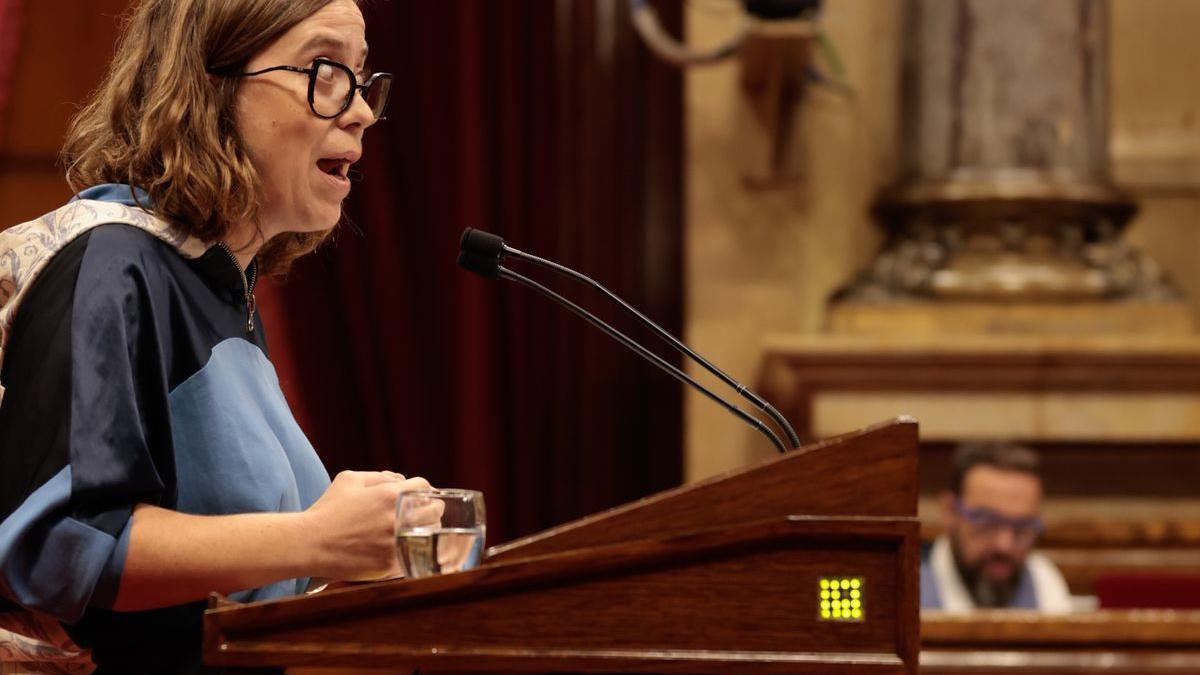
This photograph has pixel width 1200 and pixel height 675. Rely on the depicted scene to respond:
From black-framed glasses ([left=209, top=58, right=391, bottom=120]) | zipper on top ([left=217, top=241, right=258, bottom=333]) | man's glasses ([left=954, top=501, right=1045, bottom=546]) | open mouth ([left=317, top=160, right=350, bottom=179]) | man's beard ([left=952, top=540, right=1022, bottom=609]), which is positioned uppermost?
black-framed glasses ([left=209, top=58, right=391, bottom=120])

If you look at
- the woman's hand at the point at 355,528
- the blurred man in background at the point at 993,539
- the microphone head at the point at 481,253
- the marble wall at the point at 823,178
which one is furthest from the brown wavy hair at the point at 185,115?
the marble wall at the point at 823,178

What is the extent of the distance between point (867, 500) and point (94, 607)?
0.61m

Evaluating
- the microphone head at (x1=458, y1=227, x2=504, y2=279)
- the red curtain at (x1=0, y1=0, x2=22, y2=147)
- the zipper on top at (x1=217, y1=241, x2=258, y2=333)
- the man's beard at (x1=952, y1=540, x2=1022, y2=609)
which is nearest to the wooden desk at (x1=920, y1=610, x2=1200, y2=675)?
the man's beard at (x1=952, y1=540, x2=1022, y2=609)

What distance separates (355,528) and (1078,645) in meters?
1.61

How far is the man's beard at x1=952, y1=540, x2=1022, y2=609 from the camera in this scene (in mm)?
3188

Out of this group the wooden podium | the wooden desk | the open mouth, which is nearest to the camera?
the wooden podium

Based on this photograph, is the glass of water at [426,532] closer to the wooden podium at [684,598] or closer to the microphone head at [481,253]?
the wooden podium at [684,598]

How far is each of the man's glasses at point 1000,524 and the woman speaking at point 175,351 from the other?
6.97 feet

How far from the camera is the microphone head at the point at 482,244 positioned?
1428mm

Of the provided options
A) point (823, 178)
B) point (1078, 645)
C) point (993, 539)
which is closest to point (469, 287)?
point (823, 178)

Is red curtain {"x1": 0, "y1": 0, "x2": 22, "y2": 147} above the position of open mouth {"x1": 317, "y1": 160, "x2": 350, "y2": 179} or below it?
above

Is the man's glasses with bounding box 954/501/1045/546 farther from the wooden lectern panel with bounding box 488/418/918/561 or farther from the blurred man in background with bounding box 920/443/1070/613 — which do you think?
the wooden lectern panel with bounding box 488/418/918/561

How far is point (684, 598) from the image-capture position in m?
1.10

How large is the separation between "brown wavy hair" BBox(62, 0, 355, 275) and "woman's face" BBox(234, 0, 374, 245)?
12 millimetres
